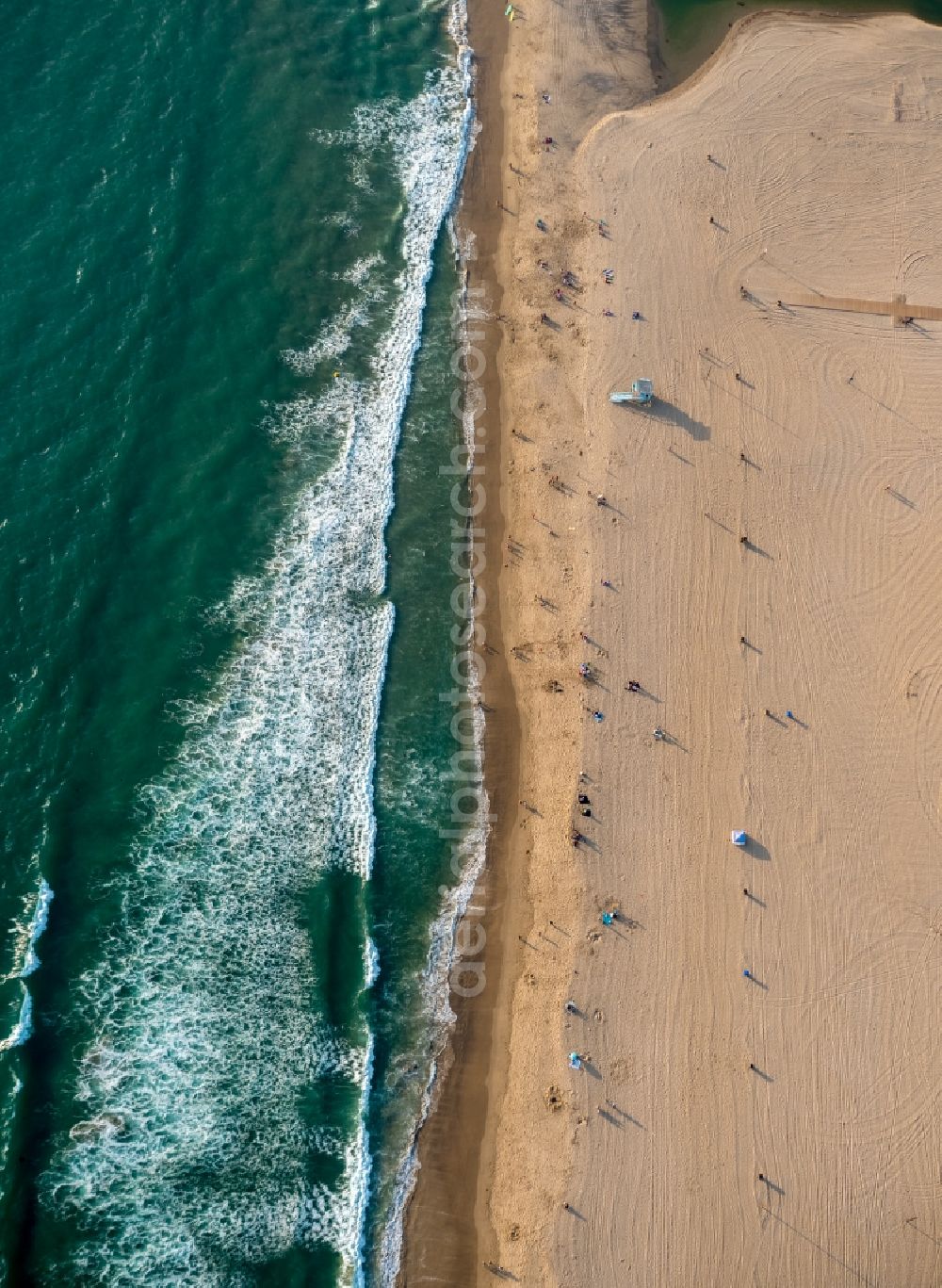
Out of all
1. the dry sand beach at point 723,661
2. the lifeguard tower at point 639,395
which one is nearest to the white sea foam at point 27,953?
the dry sand beach at point 723,661

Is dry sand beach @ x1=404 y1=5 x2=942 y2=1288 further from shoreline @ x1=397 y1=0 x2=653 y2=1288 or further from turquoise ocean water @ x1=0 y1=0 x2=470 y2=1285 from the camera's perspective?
turquoise ocean water @ x1=0 y1=0 x2=470 y2=1285

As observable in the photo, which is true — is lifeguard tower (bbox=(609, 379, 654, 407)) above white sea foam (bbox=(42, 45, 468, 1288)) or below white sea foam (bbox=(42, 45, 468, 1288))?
above

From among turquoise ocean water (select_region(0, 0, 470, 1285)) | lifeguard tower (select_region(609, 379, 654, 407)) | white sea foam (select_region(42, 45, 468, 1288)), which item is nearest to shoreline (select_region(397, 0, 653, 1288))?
turquoise ocean water (select_region(0, 0, 470, 1285))

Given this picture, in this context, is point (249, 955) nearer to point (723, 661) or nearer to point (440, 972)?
point (440, 972)

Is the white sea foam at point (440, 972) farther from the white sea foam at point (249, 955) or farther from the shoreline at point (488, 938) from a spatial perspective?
Answer: the white sea foam at point (249, 955)

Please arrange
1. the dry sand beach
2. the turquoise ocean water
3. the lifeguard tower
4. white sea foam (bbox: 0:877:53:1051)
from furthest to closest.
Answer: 1. the lifeguard tower
2. the dry sand beach
3. white sea foam (bbox: 0:877:53:1051)
4. the turquoise ocean water

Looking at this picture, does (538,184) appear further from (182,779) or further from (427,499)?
(182,779)
